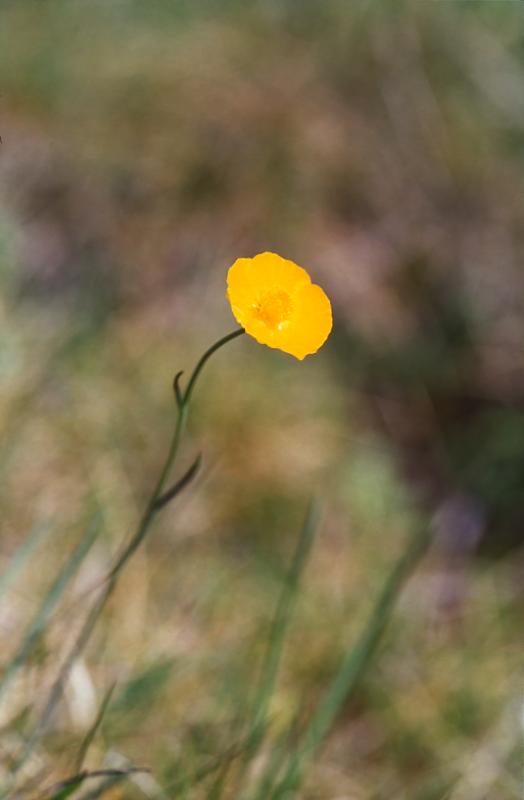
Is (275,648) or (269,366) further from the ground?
(275,648)

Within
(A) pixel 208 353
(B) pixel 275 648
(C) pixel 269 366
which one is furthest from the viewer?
(C) pixel 269 366

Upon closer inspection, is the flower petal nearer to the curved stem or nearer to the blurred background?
the curved stem

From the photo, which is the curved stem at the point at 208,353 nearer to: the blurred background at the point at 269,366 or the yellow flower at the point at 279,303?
the yellow flower at the point at 279,303

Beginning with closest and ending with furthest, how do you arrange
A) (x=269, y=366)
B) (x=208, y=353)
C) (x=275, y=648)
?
1. (x=208, y=353)
2. (x=275, y=648)
3. (x=269, y=366)

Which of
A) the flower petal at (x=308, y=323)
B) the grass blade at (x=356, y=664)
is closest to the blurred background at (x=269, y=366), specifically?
the grass blade at (x=356, y=664)

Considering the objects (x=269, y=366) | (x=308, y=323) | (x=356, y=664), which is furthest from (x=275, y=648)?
(x=269, y=366)

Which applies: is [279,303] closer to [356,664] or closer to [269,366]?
[356,664]
